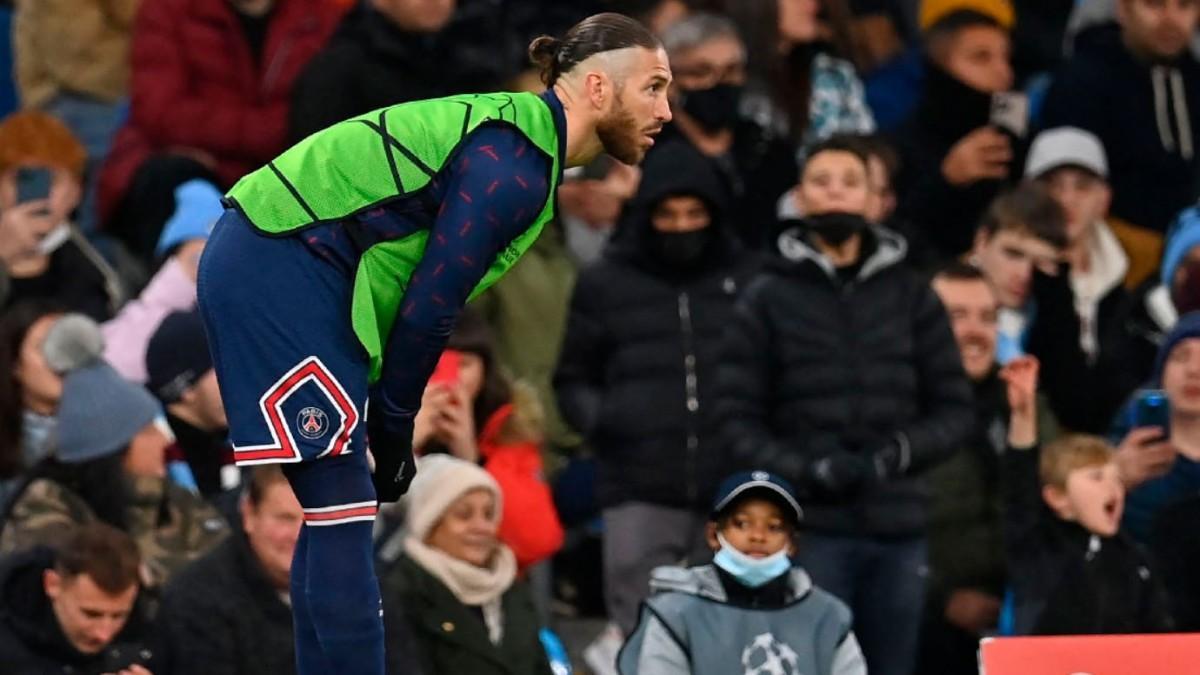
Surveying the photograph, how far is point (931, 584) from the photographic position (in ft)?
31.7

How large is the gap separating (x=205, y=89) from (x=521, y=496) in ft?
9.48

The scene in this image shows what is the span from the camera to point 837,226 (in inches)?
358

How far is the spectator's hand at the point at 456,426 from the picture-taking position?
9.08 meters

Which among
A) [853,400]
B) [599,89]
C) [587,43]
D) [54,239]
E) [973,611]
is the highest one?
[587,43]

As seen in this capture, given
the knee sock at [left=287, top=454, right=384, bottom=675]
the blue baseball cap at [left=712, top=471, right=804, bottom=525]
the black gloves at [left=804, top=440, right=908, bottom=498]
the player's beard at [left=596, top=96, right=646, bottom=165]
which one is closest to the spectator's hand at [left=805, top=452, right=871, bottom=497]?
the black gloves at [left=804, top=440, right=908, bottom=498]

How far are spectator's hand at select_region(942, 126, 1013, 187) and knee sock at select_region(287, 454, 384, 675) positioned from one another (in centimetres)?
556

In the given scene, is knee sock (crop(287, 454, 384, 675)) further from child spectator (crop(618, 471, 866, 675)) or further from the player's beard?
child spectator (crop(618, 471, 866, 675))

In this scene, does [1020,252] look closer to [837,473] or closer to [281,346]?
[837,473]

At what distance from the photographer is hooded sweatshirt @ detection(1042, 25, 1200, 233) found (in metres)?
11.9

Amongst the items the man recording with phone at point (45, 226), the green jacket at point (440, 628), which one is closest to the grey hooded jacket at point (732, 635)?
the green jacket at point (440, 628)

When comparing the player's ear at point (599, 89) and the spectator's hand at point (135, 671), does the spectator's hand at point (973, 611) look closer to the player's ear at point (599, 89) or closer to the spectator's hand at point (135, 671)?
the spectator's hand at point (135, 671)

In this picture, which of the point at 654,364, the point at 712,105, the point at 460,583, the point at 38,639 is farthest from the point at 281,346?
the point at 712,105

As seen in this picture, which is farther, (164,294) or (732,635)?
(164,294)

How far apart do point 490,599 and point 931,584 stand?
5.95 feet
